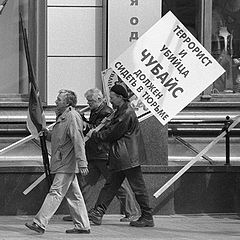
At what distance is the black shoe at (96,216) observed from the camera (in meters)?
11.9

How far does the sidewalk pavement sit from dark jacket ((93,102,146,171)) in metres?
0.86

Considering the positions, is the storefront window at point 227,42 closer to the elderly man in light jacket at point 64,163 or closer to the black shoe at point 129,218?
the black shoe at point 129,218

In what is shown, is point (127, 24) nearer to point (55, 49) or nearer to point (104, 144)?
point (55, 49)

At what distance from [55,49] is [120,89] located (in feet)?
7.62

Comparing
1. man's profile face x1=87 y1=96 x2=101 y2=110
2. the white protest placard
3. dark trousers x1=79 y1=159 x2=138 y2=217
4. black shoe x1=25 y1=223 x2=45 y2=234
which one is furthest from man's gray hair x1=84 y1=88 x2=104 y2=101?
black shoe x1=25 y1=223 x2=45 y2=234

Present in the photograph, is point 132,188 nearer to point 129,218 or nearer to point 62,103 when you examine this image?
point 129,218

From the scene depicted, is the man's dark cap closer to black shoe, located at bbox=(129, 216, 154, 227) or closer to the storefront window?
black shoe, located at bbox=(129, 216, 154, 227)

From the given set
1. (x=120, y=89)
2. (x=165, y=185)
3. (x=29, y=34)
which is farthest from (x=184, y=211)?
(x=29, y=34)

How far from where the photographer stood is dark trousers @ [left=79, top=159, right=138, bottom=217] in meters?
12.3

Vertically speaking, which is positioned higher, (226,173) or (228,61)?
(228,61)

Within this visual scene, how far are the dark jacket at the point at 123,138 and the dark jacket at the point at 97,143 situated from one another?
1.83 feet

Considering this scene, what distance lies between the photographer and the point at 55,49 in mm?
13531

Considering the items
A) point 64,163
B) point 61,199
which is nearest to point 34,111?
point 64,163

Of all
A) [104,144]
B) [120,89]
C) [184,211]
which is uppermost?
[120,89]
